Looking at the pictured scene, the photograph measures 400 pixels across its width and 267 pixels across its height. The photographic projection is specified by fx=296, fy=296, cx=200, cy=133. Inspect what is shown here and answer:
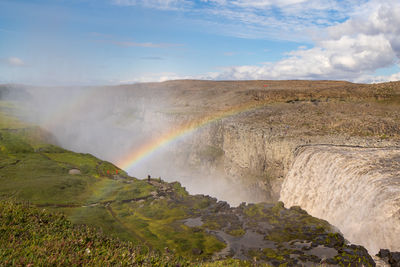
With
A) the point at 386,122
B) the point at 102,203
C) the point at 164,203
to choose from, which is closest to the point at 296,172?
the point at 386,122

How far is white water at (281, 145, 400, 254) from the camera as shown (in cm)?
2297

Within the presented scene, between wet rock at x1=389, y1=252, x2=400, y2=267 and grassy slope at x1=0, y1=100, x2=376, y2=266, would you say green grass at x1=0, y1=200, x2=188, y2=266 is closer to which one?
grassy slope at x1=0, y1=100, x2=376, y2=266

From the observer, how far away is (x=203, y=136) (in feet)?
302

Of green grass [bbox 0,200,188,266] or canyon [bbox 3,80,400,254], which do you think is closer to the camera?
green grass [bbox 0,200,188,266]

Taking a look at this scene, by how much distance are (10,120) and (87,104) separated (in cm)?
6085

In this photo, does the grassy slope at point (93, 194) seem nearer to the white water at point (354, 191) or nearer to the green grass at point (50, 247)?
the white water at point (354, 191)

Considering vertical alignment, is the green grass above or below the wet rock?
above

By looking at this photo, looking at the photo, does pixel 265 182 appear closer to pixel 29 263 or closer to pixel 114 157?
pixel 29 263

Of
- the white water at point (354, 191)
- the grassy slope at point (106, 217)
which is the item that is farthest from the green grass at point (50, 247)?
the white water at point (354, 191)

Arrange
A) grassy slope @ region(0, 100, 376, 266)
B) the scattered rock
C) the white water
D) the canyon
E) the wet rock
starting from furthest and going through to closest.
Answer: the scattered rock → the canyon → the white water → the wet rock → grassy slope @ region(0, 100, 376, 266)

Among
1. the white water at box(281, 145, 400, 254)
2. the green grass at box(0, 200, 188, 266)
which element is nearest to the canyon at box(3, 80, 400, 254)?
the white water at box(281, 145, 400, 254)

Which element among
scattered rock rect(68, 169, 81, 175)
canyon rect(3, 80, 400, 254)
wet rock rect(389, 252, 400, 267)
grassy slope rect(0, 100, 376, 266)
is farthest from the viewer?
scattered rock rect(68, 169, 81, 175)

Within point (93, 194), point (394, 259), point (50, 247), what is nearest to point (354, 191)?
point (394, 259)

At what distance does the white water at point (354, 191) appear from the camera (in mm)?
22969
